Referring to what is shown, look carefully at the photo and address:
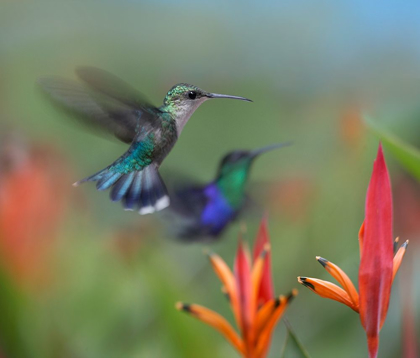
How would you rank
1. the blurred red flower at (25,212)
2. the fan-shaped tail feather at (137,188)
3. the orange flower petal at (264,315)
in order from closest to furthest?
the fan-shaped tail feather at (137,188) < the orange flower petal at (264,315) < the blurred red flower at (25,212)

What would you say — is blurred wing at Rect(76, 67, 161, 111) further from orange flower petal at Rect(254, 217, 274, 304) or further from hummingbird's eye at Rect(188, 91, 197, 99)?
orange flower petal at Rect(254, 217, 274, 304)

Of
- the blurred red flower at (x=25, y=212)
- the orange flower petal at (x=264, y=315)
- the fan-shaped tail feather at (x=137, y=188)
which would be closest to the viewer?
the fan-shaped tail feather at (x=137, y=188)

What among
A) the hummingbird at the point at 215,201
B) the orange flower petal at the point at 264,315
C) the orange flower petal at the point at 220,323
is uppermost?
the hummingbird at the point at 215,201

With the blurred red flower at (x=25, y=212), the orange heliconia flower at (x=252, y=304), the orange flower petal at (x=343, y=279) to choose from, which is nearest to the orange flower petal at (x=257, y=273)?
the orange heliconia flower at (x=252, y=304)

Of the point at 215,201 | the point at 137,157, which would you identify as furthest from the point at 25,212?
the point at 137,157

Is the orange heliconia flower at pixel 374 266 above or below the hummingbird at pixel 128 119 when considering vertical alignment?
below

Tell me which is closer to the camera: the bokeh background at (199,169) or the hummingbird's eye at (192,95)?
the hummingbird's eye at (192,95)

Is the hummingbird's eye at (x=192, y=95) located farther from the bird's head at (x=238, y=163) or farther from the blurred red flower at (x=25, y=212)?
the blurred red flower at (x=25, y=212)
